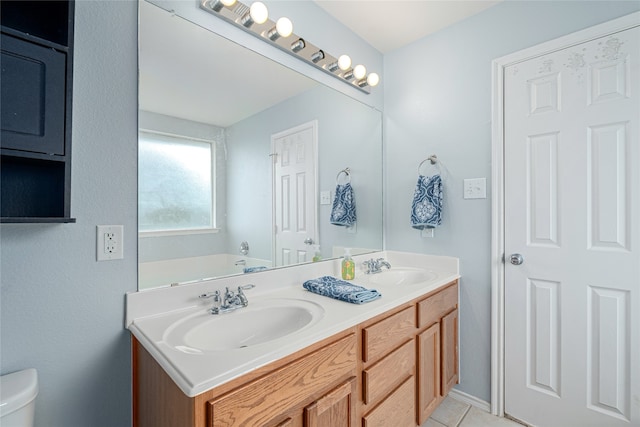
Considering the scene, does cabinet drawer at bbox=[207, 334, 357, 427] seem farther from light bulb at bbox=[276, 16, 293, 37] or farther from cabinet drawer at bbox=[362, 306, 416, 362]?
light bulb at bbox=[276, 16, 293, 37]

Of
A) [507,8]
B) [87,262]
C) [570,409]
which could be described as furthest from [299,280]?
[507,8]

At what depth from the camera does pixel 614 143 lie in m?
1.37

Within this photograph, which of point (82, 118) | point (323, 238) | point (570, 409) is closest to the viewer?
point (82, 118)

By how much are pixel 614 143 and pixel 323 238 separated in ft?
4.96

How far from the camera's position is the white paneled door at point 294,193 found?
1.55 meters

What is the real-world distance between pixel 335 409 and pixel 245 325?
1.45 feet

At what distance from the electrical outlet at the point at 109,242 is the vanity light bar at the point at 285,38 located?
3.21ft

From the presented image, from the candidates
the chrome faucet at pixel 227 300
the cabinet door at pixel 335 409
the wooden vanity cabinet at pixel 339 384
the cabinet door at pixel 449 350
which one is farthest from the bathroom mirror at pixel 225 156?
the cabinet door at pixel 449 350

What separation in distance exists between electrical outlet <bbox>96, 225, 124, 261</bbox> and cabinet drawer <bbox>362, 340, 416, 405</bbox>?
101 centimetres

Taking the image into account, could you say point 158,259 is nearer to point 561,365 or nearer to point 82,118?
point 82,118

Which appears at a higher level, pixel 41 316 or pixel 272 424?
pixel 41 316

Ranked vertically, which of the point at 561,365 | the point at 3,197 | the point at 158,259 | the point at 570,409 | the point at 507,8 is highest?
the point at 507,8

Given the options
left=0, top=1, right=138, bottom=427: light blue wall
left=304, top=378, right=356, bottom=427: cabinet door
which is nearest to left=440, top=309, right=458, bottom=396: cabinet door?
left=304, top=378, right=356, bottom=427: cabinet door

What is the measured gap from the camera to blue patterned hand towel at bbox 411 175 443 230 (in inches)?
73.0
